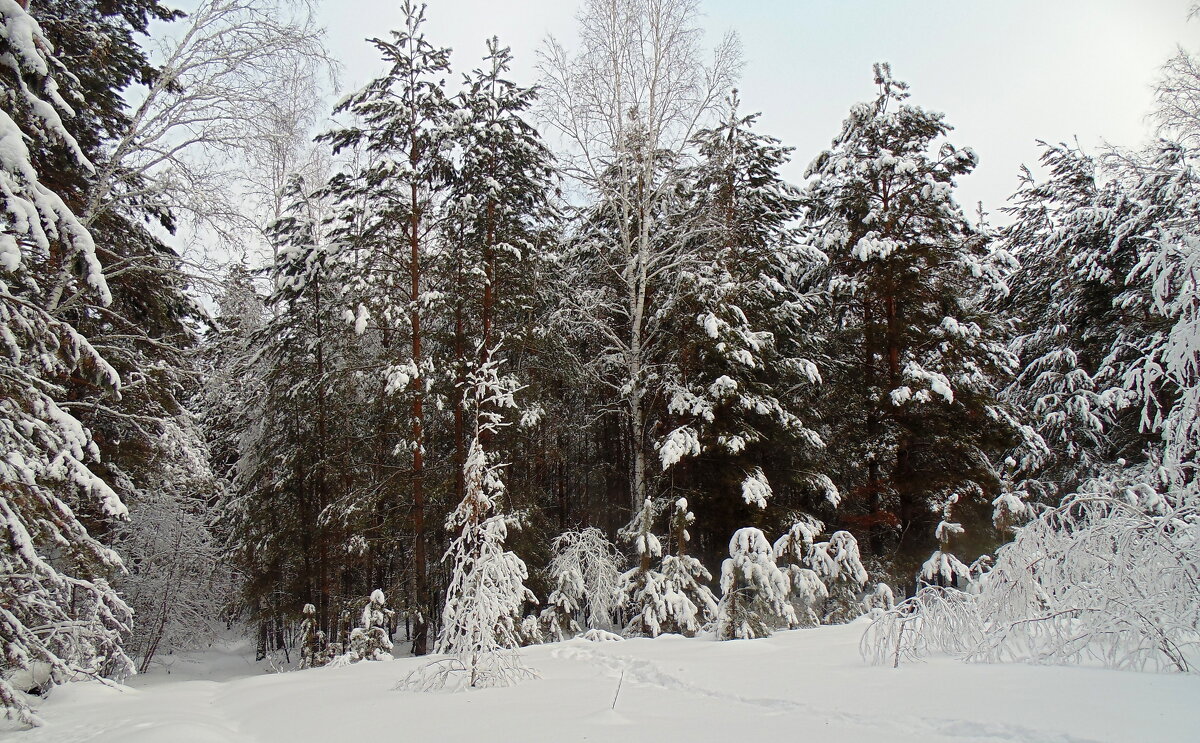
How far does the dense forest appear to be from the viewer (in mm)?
8750

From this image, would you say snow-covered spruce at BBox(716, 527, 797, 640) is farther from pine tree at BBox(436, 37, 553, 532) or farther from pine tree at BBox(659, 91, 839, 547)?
pine tree at BBox(436, 37, 553, 532)

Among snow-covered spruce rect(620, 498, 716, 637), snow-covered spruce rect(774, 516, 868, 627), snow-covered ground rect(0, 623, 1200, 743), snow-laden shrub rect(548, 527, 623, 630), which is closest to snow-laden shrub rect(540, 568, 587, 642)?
snow-laden shrub rect(548, 527, 623, 630)

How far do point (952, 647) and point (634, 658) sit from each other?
2846mm

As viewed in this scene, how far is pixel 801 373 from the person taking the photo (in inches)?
530

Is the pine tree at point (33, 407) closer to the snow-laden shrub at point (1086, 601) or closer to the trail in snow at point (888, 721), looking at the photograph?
the trail in snow at point (888, 721)

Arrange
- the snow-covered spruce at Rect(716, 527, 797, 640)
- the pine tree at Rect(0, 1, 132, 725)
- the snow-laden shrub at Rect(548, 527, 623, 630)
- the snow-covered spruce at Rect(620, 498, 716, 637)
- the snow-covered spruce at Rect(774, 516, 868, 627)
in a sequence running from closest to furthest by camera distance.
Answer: the pine tree at Rect(0, 1, 132, 725), the snow-covered spruce at Rect(716, 527, 797, 640), the snow-covered spruce at Rect(774, 516, 868, 627), the snow-covered spruce at Rect(620, 498, 716, 637), the snow-laden shrub at Rect(548, 527, 623, 630)

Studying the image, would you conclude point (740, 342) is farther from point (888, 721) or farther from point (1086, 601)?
point (888, 721)

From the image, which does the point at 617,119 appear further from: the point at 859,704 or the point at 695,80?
the point at 859,704

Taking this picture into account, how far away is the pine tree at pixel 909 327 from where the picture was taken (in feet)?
40.5

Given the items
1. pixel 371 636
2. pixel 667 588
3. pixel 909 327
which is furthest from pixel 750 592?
pixel 909 327

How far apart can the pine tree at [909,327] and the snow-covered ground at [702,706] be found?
23.7 ft

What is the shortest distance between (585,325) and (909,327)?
6.79 m

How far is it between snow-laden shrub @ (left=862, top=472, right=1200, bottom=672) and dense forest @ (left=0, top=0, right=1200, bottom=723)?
3.41 meters

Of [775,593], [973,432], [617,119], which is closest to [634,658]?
[775,593]
